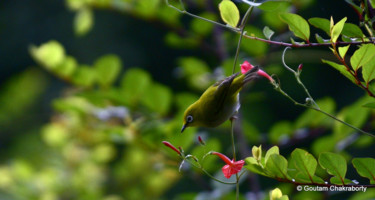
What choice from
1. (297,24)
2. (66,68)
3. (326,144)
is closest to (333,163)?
(297,24)

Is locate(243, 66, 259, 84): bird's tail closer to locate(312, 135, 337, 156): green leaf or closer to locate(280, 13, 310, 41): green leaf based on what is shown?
locate(280, 13, 310, 41): green leaf

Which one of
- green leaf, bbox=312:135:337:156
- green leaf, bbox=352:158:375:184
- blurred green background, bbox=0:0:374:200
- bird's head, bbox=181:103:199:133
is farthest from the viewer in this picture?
blurred green background, bbox=0:0:374:200

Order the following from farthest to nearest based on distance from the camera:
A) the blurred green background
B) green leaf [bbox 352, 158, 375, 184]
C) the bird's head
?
the blurred green background < the bird's head < green leaf [bbox 352, 158, 375, 184]

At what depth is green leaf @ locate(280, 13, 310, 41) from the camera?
429 millimetres

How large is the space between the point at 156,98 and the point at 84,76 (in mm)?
163

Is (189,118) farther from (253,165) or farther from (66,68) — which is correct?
(66,68)

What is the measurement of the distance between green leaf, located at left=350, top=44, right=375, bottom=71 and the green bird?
10 centimetres

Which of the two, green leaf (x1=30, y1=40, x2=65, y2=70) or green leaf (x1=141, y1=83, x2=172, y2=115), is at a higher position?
green leaf (x1=30, y1=40, x2=65, y2=70)

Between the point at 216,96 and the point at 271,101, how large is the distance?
1671 mm

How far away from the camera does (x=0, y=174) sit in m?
1.48

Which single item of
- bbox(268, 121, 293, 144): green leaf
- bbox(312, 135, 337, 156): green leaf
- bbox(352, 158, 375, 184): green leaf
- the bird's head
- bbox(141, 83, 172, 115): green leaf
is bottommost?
bbox(352, 158, 375, 184): green leaf

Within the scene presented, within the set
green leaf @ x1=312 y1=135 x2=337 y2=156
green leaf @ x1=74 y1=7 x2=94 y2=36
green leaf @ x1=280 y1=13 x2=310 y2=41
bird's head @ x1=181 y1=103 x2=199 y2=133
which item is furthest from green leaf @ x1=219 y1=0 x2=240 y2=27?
green leaf @ x1=74 y1=7 x2=94 y2=36

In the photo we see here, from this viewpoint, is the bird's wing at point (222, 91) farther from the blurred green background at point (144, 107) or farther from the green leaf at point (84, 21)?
the green leaf at point (84, 21)

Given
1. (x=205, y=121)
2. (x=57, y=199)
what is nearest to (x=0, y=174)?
(x=57, y=199)
